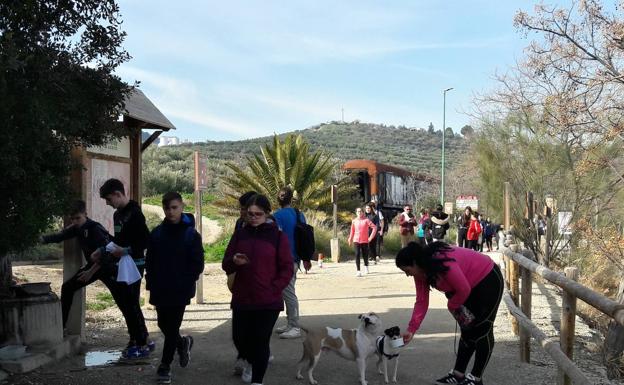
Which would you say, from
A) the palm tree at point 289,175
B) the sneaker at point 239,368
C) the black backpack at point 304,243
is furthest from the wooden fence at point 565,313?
the palm tree at point 289,175

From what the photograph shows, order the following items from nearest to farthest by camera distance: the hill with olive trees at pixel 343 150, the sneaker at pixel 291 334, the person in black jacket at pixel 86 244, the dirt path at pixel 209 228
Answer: the person in black jacket at pixel 86 244, the sneaker at pixel 291 334, the dirt path at pixel 209 228, the hill with olive trees at pixel 343 150

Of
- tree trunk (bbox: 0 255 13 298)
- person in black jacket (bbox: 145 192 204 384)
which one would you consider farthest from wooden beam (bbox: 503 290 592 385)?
tree trunk (bbox: 0 255 13 298)

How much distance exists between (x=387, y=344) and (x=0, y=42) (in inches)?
150

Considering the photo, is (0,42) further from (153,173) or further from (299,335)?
(153,173)

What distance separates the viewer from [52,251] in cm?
1580

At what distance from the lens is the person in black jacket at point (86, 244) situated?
6320 millimetres

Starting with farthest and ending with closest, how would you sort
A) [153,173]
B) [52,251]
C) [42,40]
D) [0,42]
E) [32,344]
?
[153,173] → [52,251] → [32,344] → [42,40] → [0,42]

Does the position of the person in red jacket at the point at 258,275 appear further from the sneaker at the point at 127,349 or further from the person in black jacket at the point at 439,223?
the person in black jacket at the point at 439,223

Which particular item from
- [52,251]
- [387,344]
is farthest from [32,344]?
[52,251]

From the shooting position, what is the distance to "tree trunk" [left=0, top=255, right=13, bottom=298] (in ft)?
19.7

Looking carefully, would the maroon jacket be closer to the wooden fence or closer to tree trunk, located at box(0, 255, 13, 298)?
the wooden fence

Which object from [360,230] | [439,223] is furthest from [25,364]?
[439,223]

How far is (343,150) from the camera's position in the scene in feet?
295

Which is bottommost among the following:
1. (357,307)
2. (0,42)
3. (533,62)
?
(357,307)
